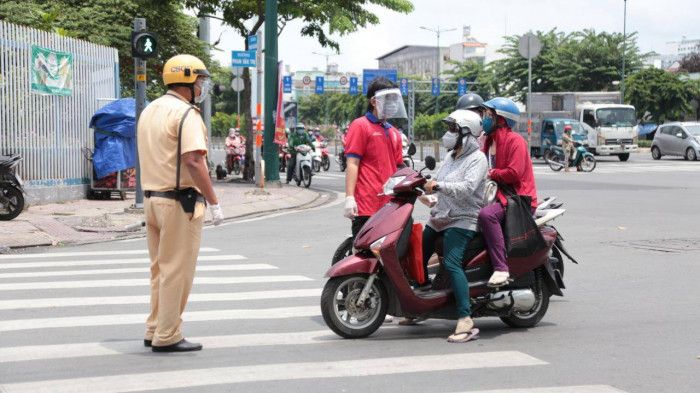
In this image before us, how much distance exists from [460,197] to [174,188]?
202cm

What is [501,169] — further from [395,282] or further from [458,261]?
[395,282]

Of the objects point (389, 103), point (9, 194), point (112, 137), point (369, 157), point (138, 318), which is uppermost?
point (389, 103)

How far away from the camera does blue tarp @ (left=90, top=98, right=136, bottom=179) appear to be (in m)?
20.0

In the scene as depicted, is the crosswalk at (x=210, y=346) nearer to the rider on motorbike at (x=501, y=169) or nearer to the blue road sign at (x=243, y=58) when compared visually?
the rider on motorbike at (x=501, y=169)

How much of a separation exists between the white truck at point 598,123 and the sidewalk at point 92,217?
76.3 ft

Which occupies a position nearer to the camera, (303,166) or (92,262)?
(92,262)

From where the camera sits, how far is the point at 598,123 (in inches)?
1756

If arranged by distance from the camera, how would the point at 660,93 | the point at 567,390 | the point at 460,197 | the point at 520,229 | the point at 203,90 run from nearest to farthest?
1. the point at 567,390
2. the point at 203,90
3. the point at 460,197
4. the point at 520,229
5. the point at 660,93

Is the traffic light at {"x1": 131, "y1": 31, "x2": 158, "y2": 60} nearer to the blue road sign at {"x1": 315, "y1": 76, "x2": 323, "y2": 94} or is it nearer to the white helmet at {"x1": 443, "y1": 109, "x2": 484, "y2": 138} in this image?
the white helmet at {"x1": 443, "y1": 109, "x2": 484, "y2": 138}

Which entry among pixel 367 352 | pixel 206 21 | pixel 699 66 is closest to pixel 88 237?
pixel 367 352

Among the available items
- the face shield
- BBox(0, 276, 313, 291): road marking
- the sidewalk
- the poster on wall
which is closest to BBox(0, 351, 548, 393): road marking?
the face shield

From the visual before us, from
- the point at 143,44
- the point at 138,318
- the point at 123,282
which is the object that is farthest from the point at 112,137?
the point at 138,318

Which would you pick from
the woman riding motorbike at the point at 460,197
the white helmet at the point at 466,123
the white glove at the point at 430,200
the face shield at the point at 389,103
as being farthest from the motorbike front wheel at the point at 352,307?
the face shield at the point at 389,103

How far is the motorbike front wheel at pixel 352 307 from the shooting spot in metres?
7.21
